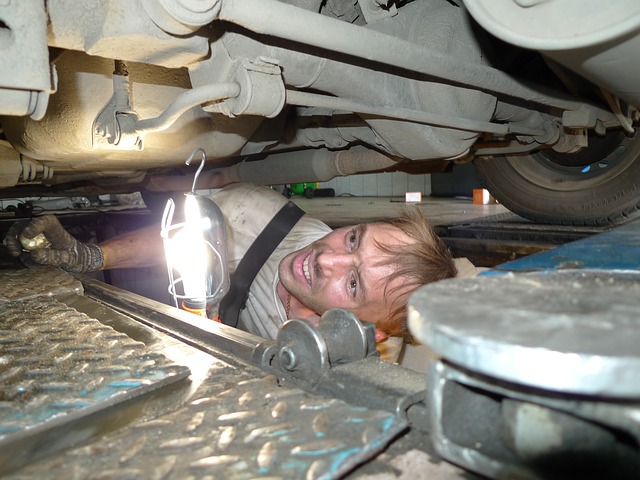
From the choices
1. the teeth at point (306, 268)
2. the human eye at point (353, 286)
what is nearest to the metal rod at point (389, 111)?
the human eye at point (353, 286)

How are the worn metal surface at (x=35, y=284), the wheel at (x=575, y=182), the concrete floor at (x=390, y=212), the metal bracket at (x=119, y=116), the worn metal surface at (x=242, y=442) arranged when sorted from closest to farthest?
the worn metal surface at (x=242, y=442)
the metal bracket at (x=119, y=116)
the worn metal surface at (x=35, y=284)
the wheel at (x=575, y=182)
the concrete floor at (x=390, y=212)

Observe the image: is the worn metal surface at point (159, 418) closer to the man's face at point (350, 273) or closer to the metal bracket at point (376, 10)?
the metal bracket at point (376, 10)

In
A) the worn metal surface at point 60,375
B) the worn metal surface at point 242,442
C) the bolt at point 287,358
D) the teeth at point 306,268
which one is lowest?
the teeth at point 306,268

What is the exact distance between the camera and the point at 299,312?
107 inches

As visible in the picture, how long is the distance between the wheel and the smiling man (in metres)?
1.02

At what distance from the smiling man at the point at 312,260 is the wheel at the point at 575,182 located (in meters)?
1.02

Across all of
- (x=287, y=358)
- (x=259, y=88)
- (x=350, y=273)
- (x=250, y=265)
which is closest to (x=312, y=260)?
(x=350, y=273)

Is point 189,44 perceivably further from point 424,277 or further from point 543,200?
point 543,200

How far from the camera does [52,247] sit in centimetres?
242

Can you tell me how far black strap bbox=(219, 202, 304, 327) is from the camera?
263 cm

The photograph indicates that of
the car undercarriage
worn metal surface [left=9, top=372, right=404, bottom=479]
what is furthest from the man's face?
worn metal surface [left=9, top=372, right=404, bottom=479]

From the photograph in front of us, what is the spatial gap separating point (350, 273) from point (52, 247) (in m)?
1.55

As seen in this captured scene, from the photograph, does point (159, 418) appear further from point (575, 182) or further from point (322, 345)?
point (575, 182)

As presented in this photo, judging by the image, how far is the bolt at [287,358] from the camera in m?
0.94
